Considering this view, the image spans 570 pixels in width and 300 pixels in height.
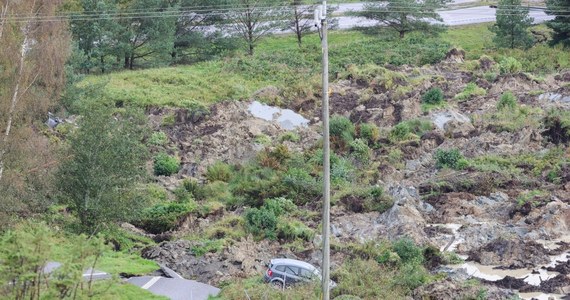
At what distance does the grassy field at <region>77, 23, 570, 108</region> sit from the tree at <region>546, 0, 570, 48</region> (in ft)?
3.51

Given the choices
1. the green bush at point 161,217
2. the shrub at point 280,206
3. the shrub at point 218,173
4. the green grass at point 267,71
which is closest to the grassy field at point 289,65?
the green grass at point 267,71

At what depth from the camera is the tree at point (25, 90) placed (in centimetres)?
2672

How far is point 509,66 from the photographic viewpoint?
4912cm

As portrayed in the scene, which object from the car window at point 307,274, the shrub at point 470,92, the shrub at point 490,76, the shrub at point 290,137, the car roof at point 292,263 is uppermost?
the shrub at point 490,76

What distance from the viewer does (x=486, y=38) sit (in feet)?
187

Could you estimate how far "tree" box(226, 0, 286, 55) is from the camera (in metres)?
53.1

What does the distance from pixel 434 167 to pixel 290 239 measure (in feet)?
31.8

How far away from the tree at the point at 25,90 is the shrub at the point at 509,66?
2654 centimetres

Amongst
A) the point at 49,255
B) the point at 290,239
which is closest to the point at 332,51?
the point at 290,239

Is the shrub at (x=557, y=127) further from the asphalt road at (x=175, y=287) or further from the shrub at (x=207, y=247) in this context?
the asphalt road at (x=175, y=287)

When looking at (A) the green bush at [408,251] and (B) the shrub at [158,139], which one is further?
(B) the shrub at [158,139]

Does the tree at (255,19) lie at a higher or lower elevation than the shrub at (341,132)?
higher

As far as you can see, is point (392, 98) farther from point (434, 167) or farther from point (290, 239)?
point (290, 239)

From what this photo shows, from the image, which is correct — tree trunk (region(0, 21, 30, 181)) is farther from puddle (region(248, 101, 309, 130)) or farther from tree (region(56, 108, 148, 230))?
puddle (region(248, 101, 309, 130))
